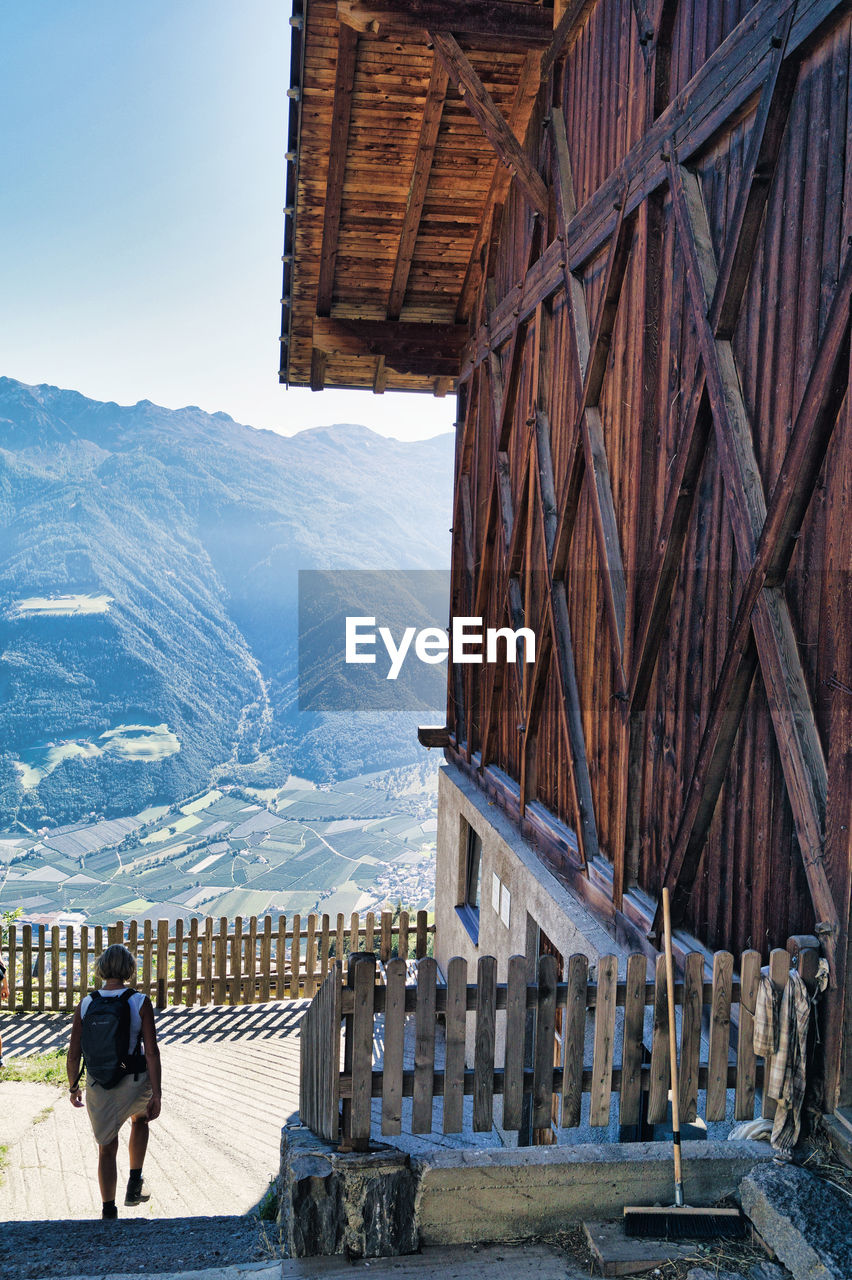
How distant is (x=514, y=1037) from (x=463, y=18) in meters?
7.83

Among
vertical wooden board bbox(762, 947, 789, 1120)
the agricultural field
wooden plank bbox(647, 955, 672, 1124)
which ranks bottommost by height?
the agricultural field

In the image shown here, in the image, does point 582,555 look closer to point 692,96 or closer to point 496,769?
point 692,96

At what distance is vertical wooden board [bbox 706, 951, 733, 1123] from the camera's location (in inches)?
139

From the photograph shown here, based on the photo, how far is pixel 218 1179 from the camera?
24.8ft

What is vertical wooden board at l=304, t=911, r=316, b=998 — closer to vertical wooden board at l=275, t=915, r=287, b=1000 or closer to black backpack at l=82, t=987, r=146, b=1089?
vertical wooden board at l=275, t=915, r=287, b=1000

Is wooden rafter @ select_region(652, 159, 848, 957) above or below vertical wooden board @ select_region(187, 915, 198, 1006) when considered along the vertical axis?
above

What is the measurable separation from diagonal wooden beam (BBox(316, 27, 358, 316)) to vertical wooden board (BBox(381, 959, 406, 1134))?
305 inches

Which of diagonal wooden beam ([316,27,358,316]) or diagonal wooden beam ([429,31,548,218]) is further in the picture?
diagonal wooden beam ([316,27,358,316])

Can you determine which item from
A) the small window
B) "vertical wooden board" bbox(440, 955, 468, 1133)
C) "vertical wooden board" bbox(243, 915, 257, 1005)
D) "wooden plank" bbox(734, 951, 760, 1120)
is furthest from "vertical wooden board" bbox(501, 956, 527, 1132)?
"vertical wooden board" bbox(243, 915, 257, 1005)

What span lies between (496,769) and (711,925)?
5.36 meters

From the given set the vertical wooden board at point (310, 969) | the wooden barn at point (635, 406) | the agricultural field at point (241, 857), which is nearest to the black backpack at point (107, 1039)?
the wooden barn at point (635, 406)

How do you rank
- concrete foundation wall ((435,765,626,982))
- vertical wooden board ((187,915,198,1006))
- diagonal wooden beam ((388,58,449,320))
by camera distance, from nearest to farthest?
concrete foundation wall ((435,765,626,982))
diagonal wooden beam ((388,58,449,320))
vertical wooden board ((187,915,198,1006))

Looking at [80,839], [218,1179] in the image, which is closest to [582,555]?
[218,1179]

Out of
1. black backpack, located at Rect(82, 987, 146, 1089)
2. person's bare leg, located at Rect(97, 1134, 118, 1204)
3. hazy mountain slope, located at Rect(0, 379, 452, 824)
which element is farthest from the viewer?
hazy mountain slope, located at Rect(0, 379, 452, 824)
